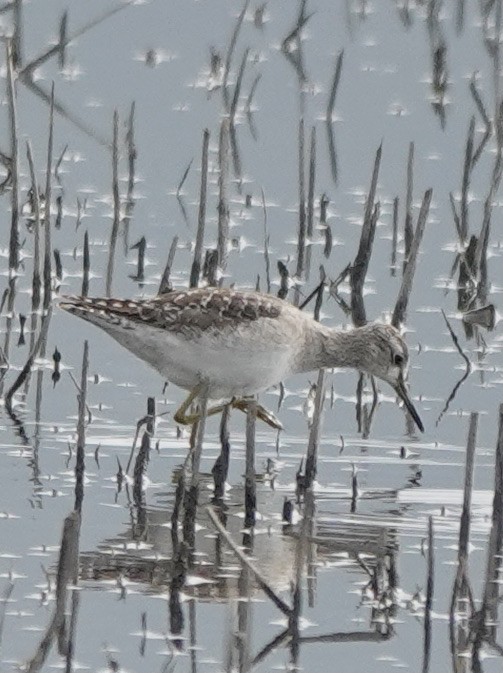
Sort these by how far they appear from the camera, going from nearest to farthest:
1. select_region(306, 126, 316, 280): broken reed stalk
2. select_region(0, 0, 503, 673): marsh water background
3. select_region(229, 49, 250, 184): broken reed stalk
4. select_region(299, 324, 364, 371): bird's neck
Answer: select_region(0, 0, 503, 673): marsh water background → select_region(299, 324, 364, 371): bird's neck → select_region(306, 126, 316, 280): broken reed stalk → select_region(229, 49, 250, 184): broken reed stalk

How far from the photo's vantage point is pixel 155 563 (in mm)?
8648

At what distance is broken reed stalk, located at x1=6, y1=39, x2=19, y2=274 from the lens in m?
12.2

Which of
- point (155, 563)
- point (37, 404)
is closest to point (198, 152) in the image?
point (37, 404)

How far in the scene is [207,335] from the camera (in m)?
9.75

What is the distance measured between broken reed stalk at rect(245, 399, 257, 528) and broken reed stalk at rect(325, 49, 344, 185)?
6153 millimetres

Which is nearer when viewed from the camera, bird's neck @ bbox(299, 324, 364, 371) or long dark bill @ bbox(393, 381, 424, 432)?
bird's neck @ bbox(299, 324, 364, 371)

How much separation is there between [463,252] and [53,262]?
2.41 m

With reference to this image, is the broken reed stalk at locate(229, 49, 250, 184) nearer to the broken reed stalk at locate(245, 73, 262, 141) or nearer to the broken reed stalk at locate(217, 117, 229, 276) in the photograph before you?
the broken reed stalk at locate(245, 73, 262, 141)

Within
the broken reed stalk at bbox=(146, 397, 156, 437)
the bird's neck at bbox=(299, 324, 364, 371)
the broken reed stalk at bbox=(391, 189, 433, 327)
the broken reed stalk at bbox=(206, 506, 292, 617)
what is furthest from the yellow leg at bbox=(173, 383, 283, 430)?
the broken reed stalk at bbox=(206, 506, 292, 617)

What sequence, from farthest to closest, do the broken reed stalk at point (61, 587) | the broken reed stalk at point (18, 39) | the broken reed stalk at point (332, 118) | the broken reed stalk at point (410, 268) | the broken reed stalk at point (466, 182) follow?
the broken reed stalk at point (18, 39)
the broken reed stalk at point (332, 118)
the broken reed stalk at point (466, 182)
the broken reed stalk at point (410, 268)
the broken reed stalk at point (61, 587)

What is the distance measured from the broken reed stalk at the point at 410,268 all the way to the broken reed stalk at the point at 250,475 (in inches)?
100.0

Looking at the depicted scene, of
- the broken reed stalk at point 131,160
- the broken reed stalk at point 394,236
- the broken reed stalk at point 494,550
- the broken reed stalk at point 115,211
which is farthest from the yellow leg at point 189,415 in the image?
the broken reed stalk at point 131,160

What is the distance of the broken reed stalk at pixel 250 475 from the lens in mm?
9102

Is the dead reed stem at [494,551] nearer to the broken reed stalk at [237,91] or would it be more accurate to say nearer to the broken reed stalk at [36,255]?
the broken reed stalk at [36,255]
